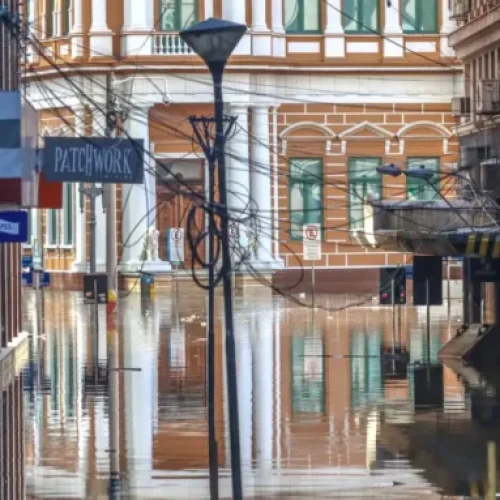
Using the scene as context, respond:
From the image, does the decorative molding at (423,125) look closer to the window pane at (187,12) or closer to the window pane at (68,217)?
the window pane at (187,12)

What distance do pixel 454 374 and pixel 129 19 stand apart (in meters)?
37.4

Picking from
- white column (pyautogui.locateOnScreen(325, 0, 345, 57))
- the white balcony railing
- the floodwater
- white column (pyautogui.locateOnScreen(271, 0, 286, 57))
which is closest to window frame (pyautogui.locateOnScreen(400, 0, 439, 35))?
white column (pyautogui.locateOnScreen(325, 0, 345, 57))

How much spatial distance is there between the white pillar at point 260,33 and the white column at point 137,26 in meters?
3.38

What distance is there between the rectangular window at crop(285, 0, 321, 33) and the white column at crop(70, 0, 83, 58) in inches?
271

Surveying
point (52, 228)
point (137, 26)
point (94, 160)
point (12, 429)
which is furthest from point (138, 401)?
point (52, 228)

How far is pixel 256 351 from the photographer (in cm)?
4012

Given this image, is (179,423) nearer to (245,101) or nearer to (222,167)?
(222,167)

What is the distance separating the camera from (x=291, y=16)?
71250 millimetres

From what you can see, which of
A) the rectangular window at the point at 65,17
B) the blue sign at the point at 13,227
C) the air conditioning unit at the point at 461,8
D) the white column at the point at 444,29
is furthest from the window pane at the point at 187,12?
the blue sign at the point at 13,227

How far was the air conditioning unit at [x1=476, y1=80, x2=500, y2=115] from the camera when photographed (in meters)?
38.9

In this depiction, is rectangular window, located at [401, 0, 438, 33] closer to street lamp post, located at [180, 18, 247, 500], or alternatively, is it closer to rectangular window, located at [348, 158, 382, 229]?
rectangular window, located at [348, 158, 382, 229]

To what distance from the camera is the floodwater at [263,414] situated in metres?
21.0

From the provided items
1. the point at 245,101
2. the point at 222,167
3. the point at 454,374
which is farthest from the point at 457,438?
the point at 245,101

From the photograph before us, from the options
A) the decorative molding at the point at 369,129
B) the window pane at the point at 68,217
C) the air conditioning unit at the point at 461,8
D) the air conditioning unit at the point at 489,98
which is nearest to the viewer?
the air conditioning unit at the point at 489,98
